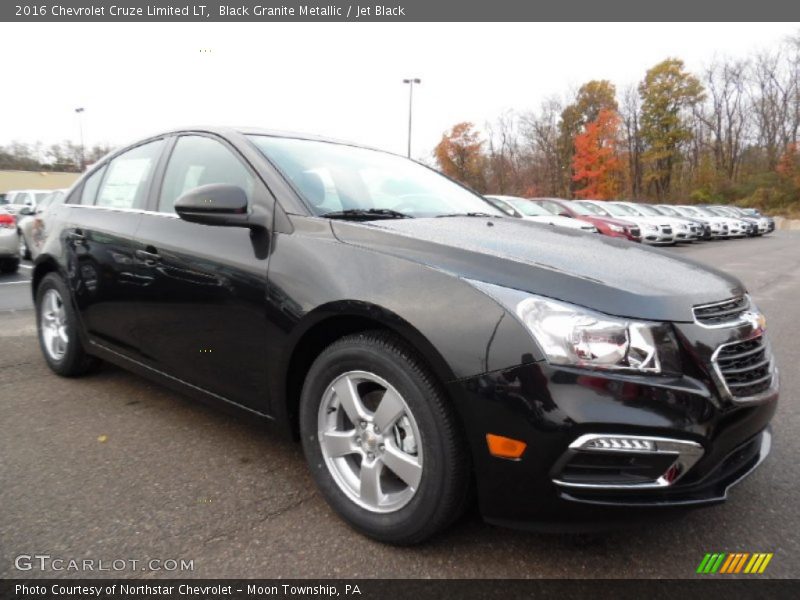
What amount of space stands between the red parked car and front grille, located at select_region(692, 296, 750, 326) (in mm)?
13764

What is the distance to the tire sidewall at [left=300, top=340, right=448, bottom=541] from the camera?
1.82 metres

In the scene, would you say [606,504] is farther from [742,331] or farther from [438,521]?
[742,331]

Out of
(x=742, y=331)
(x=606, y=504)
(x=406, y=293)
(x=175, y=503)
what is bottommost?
(x=175, y=503)

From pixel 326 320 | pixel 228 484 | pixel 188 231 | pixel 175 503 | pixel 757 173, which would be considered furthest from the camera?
pixel 757 173

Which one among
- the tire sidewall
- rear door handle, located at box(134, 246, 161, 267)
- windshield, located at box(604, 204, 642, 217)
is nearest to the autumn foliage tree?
windshield, located at box(604, 204, 642, 217)

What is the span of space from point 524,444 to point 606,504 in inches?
11.6

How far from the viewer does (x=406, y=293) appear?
74.5 inches

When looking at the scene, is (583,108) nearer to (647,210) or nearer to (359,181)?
(647,210)

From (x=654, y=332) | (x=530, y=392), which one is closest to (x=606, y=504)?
(x=530, y=392)

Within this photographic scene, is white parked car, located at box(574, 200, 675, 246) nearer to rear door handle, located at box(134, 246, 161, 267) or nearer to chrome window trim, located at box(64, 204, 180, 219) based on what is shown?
chrome window trim, located at box(64, 204, 180, 219)

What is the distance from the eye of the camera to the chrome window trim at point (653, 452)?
1614 millimetres

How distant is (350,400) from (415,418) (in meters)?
0.31

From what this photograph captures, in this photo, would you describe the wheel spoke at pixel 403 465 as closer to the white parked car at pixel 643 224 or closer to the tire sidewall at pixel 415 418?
the tire sidewall at pixel 415 418

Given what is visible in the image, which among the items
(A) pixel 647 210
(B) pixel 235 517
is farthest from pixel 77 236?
(A) pixel 647 210
